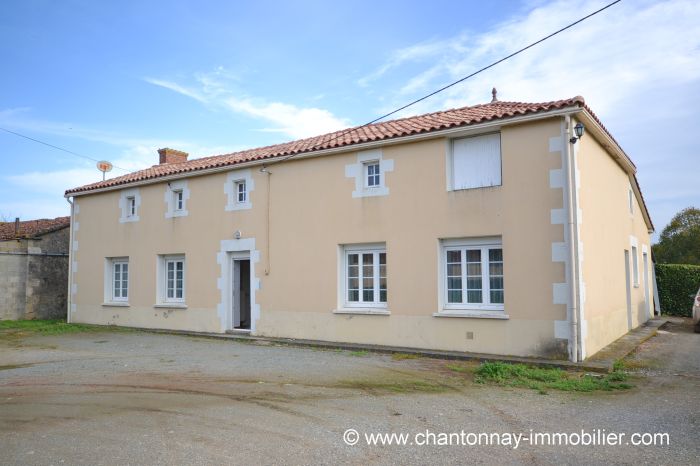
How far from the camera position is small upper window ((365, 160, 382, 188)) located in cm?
1169

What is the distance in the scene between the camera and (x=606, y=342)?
430 inches

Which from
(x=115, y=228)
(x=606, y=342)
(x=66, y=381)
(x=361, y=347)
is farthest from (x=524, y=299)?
(x=115, y=228)

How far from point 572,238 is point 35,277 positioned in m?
18.2

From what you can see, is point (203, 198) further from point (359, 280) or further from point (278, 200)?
point (359, 280)

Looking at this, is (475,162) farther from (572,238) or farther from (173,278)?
(173,278)

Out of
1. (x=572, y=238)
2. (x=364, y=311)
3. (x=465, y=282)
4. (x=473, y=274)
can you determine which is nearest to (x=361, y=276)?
(x=364, y=311)

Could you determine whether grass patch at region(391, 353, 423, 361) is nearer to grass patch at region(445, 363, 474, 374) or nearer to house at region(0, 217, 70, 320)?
grass patch at region(445, 363, 474, 374)

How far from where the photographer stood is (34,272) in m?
19.3

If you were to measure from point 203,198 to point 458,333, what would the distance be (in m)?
7.92

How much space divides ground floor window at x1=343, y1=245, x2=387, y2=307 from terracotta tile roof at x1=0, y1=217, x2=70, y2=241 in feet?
43.8

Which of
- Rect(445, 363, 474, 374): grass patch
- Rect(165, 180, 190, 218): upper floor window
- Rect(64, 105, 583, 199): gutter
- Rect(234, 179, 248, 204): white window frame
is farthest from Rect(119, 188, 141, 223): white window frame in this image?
Rect(445, 363, 474, 374): grass patch

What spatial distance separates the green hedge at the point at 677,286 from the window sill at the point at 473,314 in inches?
525

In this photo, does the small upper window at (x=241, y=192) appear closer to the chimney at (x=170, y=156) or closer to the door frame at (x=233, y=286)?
the door frame at (x=233, y=286)

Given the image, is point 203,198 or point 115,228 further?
point 115,228
